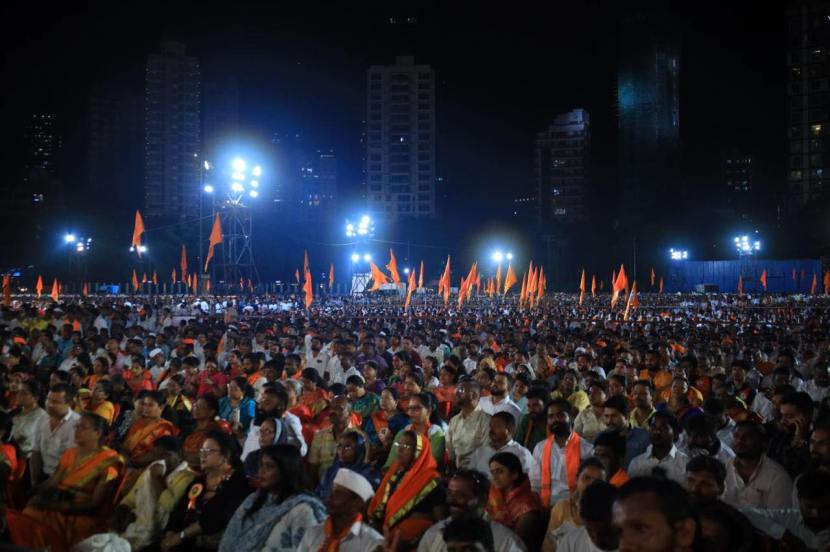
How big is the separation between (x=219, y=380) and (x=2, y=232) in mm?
50641

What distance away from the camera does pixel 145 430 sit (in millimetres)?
6141

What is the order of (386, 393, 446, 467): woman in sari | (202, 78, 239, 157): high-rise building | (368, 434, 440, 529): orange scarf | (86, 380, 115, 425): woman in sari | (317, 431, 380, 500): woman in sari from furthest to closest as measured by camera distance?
1. (202, 78, 239, 157): high-rise building
2. (86, 380, 115, 425): woman in sari
3. (386, 393, 446, 467): woman in sari
4. (317, 431, 380, 500): woman in sari
5. (368, 434, 440, 529): orange scarf

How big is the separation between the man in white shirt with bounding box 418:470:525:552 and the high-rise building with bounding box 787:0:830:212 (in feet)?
244

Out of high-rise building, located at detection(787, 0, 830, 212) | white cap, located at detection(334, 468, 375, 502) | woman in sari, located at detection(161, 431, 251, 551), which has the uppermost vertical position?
high-rise building, located at detection(787, 0, 830, 212)

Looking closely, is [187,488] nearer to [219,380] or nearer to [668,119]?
[219,380]

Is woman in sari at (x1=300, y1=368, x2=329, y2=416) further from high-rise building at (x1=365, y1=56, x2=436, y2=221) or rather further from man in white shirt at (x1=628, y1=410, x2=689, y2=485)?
high-rise building at (x1=365, y1=56, x2=436, y2=221)

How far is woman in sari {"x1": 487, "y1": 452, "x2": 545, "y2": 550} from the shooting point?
4.49 meters

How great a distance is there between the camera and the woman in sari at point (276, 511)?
4.01 metres

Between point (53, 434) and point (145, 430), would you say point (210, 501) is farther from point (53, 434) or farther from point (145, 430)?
point (53, 434)

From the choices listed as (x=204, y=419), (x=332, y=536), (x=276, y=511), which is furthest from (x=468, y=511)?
(x=204, y=419)

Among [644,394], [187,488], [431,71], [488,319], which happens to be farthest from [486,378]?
[431,71]

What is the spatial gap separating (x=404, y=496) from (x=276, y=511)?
90 centimetres

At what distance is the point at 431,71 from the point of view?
318 ft

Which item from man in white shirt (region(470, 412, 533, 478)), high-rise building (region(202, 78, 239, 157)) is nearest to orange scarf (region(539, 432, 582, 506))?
man in white shirt (region(470, 412, 533, 478))
